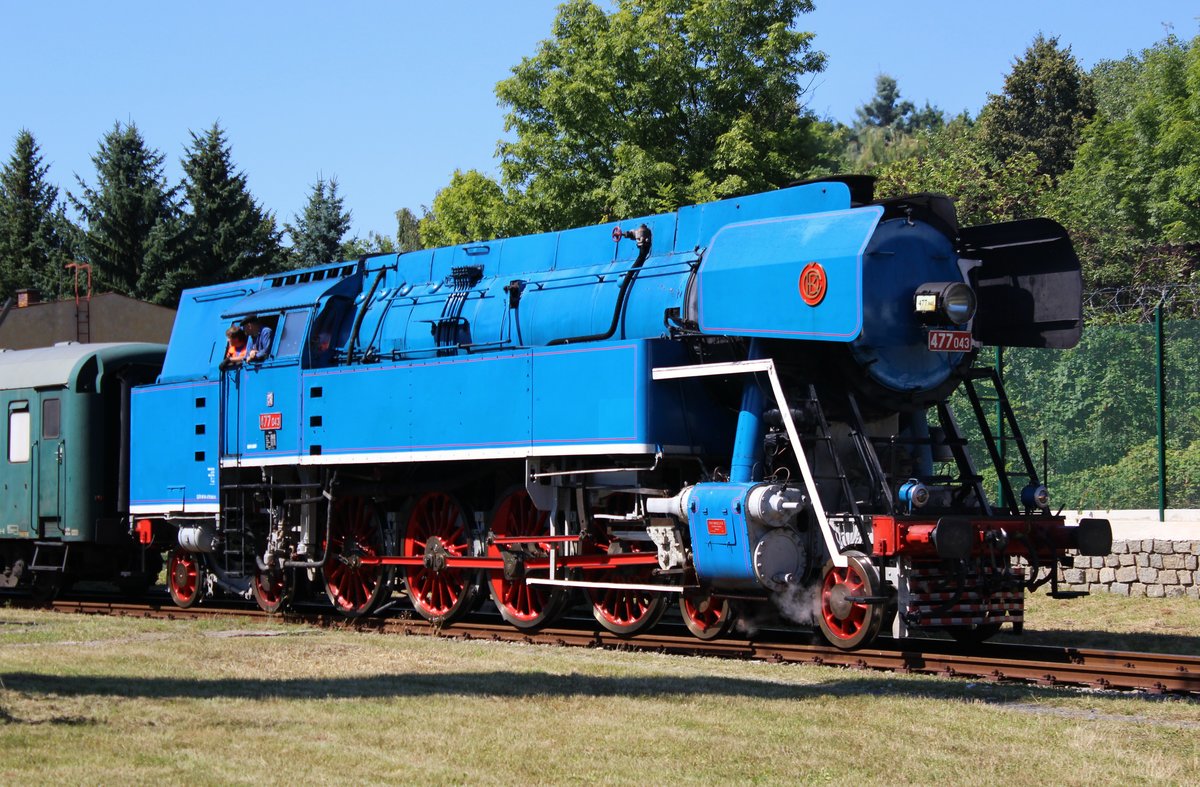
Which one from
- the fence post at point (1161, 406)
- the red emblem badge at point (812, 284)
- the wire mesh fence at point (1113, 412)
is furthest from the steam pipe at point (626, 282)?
the fence post at point (1161, 406)

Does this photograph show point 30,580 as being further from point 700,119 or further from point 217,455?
point 700,119

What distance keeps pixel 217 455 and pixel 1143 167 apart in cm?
4103

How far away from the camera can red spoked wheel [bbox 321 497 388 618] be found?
54.9ft

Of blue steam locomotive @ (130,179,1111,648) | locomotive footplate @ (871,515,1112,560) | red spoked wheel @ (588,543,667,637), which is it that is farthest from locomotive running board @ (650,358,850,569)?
red spoked wheel @ (588,543,667,637)

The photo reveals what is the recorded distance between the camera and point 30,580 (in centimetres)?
2083

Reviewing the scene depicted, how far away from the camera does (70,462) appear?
63.8 feet

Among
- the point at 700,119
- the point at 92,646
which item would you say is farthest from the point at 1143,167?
the point at 92,646

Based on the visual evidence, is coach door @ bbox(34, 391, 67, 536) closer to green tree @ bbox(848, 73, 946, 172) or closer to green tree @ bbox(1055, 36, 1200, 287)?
green tree @ bbox(1055, 36, 1200, 287)

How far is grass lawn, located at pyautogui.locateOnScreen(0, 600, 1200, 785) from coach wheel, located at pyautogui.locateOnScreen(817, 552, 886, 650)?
63 cm

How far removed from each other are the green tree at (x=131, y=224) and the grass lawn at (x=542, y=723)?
124 ft

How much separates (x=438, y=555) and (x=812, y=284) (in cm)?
570

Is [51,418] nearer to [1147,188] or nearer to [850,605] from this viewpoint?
[850,605]

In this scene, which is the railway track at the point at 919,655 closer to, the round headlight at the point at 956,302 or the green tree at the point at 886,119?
the round headlight at the point at 956,302

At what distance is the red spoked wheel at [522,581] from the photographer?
14.9 meters
